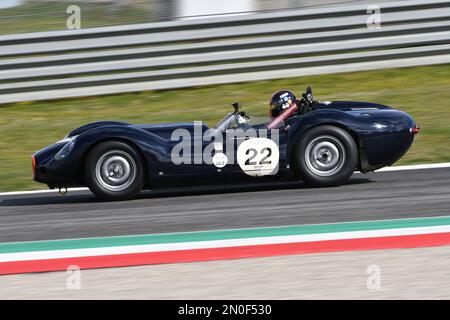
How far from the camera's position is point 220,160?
790 cm

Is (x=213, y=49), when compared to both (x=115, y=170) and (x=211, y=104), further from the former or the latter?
(x=115, y=170)

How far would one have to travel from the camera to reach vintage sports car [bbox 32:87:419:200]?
7.94 meters

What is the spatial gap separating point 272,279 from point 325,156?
9.59 feet

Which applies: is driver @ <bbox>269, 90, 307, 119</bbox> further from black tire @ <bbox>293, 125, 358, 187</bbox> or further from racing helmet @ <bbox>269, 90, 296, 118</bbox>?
black tire @ <bbox>293, 125, 358, 187</bbox>

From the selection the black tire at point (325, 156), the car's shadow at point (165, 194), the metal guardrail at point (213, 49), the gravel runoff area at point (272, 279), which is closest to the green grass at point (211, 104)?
the metal guardrail at point (213, 49)

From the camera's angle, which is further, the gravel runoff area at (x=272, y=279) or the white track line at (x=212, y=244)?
the white track line at (x=212, y=244)

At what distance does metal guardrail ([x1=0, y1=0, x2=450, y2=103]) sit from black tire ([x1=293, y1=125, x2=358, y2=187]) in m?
4.36

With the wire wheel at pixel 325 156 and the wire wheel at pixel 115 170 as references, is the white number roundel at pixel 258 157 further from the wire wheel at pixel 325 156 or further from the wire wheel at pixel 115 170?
the wire wheel at pixel 115 170

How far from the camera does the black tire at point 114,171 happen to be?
795 cm

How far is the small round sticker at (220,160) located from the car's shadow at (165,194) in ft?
2.01

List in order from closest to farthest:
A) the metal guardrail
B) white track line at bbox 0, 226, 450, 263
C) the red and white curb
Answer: the red and white curb → white track line at bbox 0, 226, 450, 263 → the metal guardrail

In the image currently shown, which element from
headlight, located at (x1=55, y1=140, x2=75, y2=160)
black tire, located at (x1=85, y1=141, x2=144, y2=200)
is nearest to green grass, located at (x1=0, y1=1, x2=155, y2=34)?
headlight, located at (x1=55, y1=140, x2=75, y2=160)

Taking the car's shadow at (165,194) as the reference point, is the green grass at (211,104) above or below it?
above
